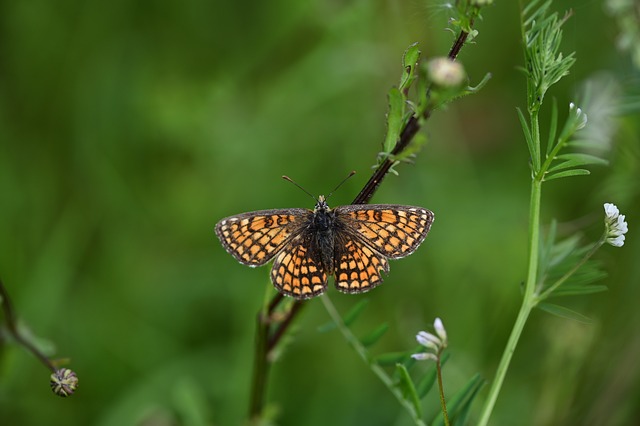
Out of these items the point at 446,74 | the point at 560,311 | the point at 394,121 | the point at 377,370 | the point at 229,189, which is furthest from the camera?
the point at 229,189

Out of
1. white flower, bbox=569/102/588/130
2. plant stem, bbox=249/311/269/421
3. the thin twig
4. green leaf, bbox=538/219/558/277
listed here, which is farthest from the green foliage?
the thin twig

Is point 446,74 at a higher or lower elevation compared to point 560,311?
higher

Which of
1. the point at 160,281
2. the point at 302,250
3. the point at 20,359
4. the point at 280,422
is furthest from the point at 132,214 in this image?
the point at 302,250

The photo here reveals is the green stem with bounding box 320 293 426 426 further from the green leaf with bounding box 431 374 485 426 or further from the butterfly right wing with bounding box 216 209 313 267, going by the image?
the butterfly right wing with bounding box 216 209 313 267

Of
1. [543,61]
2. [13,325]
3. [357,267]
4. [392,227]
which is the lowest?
[13,325]

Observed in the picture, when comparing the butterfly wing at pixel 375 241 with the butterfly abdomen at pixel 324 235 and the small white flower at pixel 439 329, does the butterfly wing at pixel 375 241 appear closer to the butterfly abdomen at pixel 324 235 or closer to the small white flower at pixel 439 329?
the butterfly abdomen at pixel 324 235

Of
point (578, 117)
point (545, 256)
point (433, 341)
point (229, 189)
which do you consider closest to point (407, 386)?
point (433, 341)

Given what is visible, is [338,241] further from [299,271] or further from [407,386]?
[407,386]

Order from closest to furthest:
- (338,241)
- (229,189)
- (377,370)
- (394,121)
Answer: (394,121) → (377,370) → (338,241) → (229,189)
